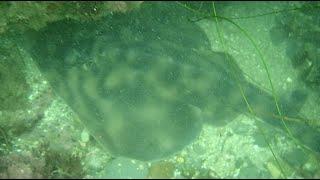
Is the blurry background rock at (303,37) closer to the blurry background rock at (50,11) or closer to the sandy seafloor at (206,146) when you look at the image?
the sandy seafloor at (206,146)

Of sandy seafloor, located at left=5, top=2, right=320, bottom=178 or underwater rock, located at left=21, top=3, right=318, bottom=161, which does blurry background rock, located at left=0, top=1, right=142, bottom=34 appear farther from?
sandy seafloor, located at left=5, top=2, right=320, bottom=178

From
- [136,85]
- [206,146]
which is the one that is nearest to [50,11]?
[136,85]

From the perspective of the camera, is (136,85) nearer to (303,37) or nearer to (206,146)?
(206,146)

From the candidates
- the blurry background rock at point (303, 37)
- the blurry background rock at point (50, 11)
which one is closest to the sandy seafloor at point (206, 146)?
the blurry background rock at point (303, 37)

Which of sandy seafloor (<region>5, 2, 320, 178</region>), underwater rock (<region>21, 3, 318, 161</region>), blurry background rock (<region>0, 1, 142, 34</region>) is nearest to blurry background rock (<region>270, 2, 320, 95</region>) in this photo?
sandy seafloor (<region>5, 2, 320, 178</region>)

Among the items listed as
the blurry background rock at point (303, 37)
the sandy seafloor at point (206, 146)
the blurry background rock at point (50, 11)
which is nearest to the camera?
the blurry background rock at point (50, 11)
